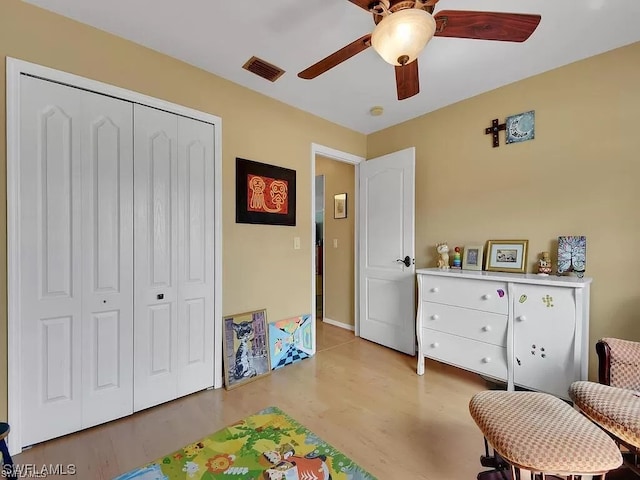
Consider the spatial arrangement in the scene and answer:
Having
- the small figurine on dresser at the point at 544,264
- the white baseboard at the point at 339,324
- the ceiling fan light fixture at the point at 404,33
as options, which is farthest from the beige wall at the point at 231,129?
the small figurine on dresser at the point at 544,264

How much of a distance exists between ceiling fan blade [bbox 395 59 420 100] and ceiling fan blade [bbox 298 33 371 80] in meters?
0.27

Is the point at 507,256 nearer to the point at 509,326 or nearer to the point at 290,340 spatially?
the point at 509,326

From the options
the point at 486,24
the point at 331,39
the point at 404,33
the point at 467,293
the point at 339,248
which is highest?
the point at 331,39

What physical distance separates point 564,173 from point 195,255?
2829 millimetres

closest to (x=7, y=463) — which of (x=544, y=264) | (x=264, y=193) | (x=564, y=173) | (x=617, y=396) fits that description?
(x=264, y=193)

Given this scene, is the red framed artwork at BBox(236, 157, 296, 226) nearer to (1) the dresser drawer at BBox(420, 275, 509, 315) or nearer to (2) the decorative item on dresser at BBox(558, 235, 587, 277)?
(1) the dresser drawer at BBox(420, 275, 509, 315)

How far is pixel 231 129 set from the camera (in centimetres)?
241

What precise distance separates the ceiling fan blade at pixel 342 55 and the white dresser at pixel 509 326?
1.76 metres

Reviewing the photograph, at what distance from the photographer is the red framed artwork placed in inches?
96.8

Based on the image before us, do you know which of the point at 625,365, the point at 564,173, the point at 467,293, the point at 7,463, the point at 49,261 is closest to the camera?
the point at 7,463

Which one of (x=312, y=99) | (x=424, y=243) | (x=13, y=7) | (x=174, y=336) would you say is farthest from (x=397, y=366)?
(x=13, y=7)

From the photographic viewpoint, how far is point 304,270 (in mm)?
2957

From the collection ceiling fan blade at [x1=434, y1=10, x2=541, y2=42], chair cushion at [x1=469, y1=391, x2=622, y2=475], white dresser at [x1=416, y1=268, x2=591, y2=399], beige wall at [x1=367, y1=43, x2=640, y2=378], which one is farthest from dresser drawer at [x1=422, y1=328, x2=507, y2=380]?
ceiling fan blade at [x1=434, y1=10, x2=541, y2=42]

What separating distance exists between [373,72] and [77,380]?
113 inches
